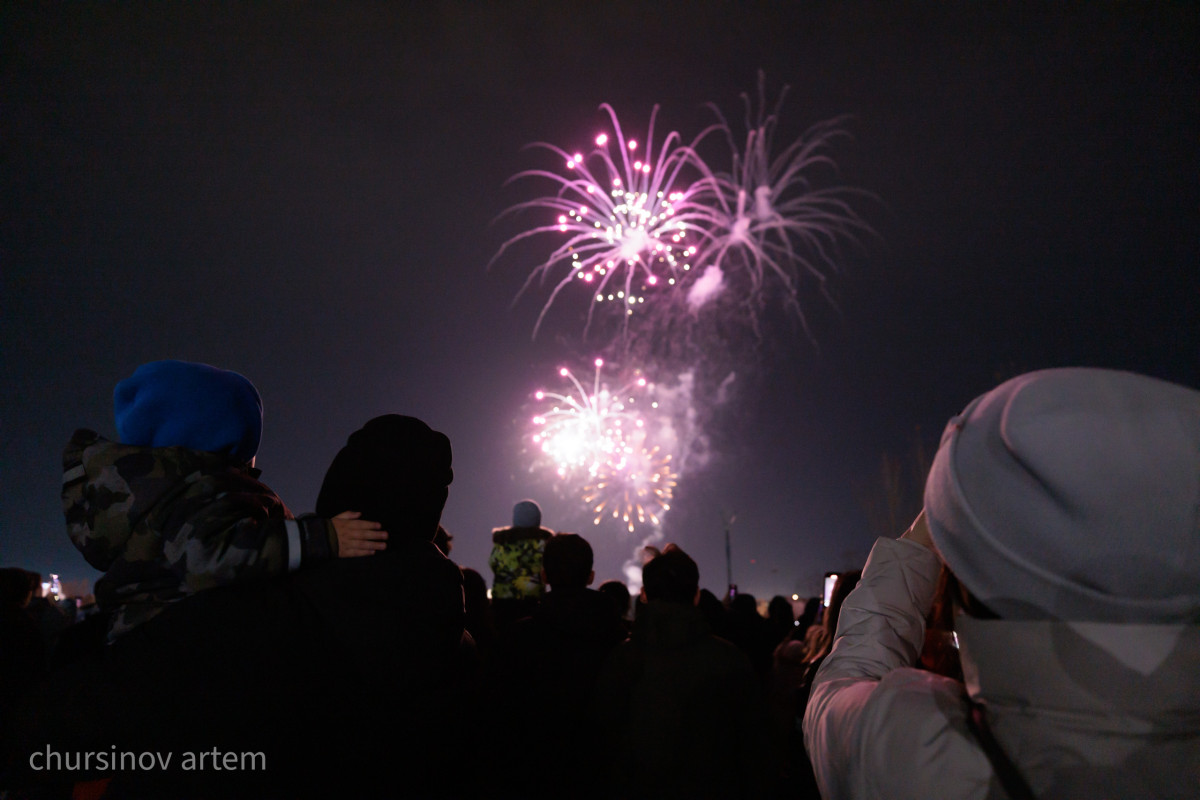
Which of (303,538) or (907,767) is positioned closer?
(907,767)

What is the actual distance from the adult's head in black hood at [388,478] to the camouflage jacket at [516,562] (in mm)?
3902

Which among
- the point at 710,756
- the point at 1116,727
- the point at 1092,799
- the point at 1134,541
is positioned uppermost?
the point at 1134,541

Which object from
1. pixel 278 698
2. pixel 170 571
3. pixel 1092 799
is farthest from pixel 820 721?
pixel 170 571

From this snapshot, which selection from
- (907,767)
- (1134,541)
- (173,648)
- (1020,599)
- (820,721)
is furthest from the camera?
(173,648)

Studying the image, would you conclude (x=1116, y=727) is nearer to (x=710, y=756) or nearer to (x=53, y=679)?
(x=53, y=679)

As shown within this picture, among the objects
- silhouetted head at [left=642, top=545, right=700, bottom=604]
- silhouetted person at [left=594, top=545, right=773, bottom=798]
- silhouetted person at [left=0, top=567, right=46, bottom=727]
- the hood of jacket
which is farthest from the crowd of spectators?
Result: silhouetted person at [left=0, top=567, right=46, bottom=727]

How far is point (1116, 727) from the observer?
1.16m

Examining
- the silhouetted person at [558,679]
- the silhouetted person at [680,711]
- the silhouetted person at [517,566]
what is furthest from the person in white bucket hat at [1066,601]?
the silhouetted person at [517,566]

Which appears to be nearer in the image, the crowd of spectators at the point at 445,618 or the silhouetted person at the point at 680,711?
the crowd of spectators at the point at 445,618

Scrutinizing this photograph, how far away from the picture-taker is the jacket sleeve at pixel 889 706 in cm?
130

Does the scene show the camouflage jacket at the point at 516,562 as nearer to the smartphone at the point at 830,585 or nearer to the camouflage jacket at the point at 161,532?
the smartphone at the point at 830,585

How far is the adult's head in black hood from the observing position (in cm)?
217

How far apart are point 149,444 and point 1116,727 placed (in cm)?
290

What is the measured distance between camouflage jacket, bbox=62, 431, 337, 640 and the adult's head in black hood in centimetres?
14
